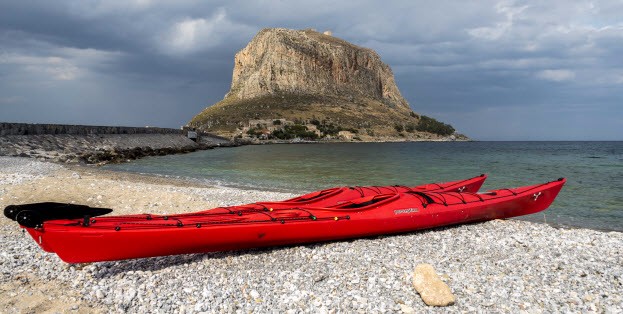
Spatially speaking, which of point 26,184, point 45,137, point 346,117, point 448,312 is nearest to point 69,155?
point 45,137

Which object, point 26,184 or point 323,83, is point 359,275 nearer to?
point 26,184

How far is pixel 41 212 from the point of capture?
19.5ft

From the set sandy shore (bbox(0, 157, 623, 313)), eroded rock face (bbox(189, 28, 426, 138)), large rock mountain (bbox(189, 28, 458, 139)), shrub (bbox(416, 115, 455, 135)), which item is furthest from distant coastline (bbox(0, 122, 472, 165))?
shrub (bbox(416, 115, 455, 135))

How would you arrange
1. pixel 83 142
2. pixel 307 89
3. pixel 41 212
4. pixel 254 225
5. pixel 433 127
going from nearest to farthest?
pixel 41 212 < pixel 254 225 < pixel 83 142 < pixel 307 89 < pixel 433 127

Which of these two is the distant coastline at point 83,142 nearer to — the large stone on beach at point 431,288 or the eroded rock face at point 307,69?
the large stone on beach at point 431,288

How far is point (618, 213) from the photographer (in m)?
13.7

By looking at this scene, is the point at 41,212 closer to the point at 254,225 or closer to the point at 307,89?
the point at 254,225

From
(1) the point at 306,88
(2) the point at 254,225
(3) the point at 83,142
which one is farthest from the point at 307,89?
(2) the point at 254,225

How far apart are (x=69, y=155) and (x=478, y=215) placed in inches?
1320

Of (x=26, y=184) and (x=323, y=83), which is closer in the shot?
(x=26, y=184)

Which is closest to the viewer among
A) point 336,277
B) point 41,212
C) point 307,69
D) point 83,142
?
point 41,212

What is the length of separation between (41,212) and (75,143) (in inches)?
1543

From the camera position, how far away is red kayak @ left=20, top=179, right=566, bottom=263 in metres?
5.97

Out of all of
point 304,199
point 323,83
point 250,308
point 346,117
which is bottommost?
point 250,308
